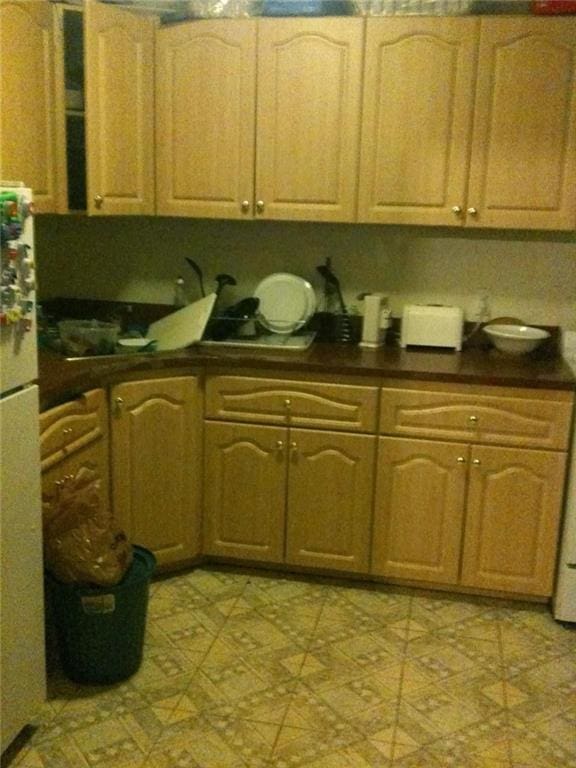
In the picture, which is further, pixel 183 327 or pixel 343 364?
pixel 183 327

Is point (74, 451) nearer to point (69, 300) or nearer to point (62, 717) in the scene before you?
point (62, 717)

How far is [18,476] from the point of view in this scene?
195 centimetres

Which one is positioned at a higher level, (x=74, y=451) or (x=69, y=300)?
(x=69, y=300)

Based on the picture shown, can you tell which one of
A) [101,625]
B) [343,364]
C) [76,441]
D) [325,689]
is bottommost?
[325,689]

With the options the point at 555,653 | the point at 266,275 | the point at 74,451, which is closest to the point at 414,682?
the point at 555,653

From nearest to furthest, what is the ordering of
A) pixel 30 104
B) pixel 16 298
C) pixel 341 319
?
pixel 16 298 → pixel 30 104 → pixel 341 319

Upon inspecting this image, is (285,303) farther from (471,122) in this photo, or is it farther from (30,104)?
(30,104)

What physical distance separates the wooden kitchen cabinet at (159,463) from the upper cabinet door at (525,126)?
4.28ft

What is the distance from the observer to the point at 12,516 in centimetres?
193

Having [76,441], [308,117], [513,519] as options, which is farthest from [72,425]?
[513,519]

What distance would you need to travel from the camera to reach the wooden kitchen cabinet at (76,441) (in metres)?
2.37

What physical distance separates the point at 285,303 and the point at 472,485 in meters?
1.05

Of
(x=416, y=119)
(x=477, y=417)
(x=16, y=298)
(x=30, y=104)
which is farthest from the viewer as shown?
(x=416, y=119)

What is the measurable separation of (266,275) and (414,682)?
1745 millimetres
